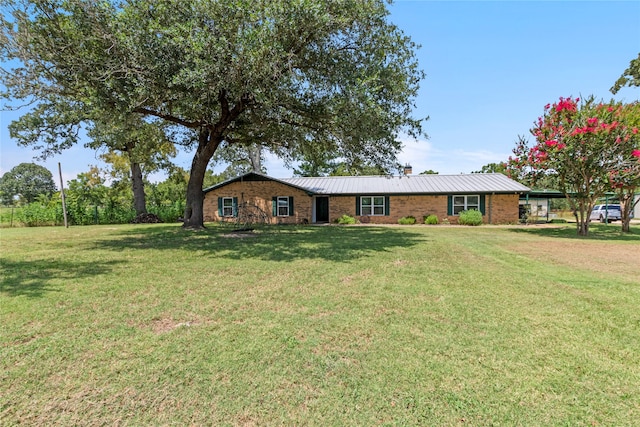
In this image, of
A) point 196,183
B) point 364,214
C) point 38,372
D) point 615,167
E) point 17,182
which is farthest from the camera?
point 17,182

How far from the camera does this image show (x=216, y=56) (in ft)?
27.1

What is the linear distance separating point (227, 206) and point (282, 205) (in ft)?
13.3

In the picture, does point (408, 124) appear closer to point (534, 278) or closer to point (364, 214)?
point (534, 278)

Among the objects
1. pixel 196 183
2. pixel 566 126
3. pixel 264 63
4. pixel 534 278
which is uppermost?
pixel 264 63

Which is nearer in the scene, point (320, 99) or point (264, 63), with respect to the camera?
point (264, 63)

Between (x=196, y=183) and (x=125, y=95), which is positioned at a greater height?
(x=125, y=95)

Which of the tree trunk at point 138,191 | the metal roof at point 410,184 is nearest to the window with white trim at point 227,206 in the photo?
the metal roof at point 410,184

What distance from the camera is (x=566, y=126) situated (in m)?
13.3

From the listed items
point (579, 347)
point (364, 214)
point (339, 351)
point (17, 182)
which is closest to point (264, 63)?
point (339, 351)

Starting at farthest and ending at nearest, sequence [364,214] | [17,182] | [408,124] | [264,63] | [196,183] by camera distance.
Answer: [17,182], [364,214], [196,183], [408,124], [264,63]

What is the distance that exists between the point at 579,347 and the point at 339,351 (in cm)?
236

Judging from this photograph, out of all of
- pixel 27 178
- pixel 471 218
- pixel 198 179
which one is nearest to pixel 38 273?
pixel 198 179

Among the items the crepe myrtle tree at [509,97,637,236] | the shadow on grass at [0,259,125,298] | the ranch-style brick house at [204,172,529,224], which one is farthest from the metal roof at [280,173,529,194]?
the shadow on grass at [0,259,125,298]

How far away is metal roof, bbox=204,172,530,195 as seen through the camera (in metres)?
21.6
